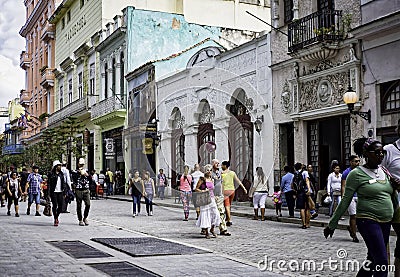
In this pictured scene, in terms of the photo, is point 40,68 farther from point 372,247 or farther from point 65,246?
point 372,247

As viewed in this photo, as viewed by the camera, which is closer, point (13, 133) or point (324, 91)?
point (324, 91)

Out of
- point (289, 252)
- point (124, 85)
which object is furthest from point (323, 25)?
point (124, 85)

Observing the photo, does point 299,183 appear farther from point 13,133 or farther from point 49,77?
point 13,133

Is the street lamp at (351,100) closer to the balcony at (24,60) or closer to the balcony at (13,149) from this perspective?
the balcony at (24,60)

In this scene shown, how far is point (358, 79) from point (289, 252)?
8.41m

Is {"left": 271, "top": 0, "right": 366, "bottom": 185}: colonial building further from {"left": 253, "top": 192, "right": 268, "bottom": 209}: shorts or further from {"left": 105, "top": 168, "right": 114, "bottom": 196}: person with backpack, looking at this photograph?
{"left": 105, "top": 168, "right": 114, "bottom": 196}: person with backpack

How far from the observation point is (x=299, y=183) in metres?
15.5

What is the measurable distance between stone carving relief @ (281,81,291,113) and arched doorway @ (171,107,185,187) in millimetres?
8089

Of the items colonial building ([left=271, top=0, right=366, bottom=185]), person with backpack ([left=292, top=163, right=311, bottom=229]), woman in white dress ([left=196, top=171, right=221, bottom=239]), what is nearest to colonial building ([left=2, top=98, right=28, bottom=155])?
colonial building ([left=271, top=0, right=366, bottom=185])

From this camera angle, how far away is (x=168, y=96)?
1188 inches

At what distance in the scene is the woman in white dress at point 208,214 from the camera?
1301 centimetres

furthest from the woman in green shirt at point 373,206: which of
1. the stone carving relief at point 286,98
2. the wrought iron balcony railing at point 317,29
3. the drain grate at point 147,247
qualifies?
the stone carving relief at point 286,98

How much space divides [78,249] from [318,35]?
1073 cm
